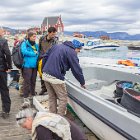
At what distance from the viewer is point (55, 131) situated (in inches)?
114

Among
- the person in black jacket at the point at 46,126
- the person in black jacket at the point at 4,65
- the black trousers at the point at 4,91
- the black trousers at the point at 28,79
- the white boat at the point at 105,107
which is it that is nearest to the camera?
the person in black jacket at the point at 46,126

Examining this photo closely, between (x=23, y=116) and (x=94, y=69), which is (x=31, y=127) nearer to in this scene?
(x=23, y=116)

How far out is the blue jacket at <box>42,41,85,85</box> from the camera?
15.4 ft

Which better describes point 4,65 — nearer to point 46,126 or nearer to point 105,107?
point 105,107

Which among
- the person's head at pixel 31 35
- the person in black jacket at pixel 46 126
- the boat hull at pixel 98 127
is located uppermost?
the person's head at pixel 31 35

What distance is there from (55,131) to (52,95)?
7.23 feet

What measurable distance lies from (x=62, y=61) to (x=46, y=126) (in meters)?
1.94

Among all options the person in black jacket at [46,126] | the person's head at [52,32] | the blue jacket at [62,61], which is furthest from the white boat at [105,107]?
the person's head at [52,32]

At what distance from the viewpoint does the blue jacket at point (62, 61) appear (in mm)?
4703

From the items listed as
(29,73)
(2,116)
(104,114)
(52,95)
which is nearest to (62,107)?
(52,95)

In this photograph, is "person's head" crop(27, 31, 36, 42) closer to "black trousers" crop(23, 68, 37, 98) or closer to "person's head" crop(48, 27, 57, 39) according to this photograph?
"person's head" crop(48, 27, 57, 39)

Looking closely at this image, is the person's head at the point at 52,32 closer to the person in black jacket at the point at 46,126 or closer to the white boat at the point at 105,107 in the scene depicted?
the white boat at the point at 105,107

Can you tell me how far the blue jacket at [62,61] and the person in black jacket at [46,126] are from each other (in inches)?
68.2

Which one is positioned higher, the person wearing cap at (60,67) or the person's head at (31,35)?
the person's head at (31,35)
